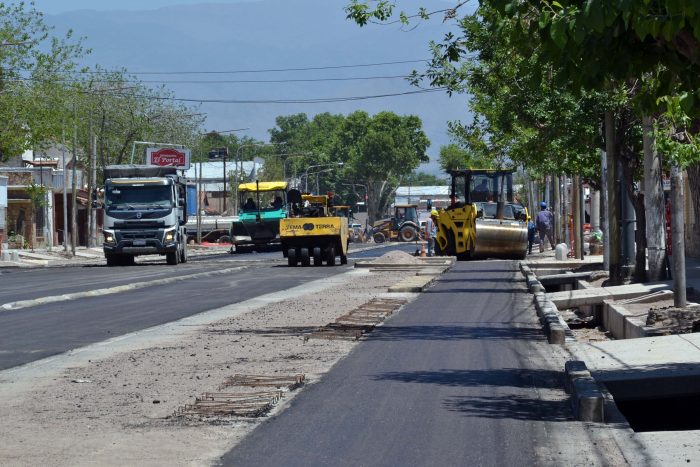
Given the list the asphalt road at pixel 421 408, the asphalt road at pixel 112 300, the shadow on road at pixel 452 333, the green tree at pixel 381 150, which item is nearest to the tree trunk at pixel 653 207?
the shadow on road at pixel 452 333

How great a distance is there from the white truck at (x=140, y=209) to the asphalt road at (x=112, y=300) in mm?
2017

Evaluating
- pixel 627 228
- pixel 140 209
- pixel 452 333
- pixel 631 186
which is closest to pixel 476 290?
pixel 627 228

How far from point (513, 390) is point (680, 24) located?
4638 mm

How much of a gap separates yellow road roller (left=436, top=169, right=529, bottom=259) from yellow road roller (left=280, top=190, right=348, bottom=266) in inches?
151

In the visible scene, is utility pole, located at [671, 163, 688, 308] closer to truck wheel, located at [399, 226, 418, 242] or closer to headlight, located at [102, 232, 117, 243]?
headlight, located at [102, 232, 117, 243]

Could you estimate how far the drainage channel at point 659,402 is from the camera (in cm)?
1247

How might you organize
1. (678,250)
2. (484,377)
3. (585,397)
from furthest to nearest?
(678,250)
(484,377)
(585,397)

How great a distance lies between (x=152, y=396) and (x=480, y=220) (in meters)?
36.0

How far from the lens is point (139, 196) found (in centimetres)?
4834

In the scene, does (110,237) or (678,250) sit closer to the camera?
(678,250)

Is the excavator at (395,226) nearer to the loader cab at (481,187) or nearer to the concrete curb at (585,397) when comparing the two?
the loader cab at (481,187)

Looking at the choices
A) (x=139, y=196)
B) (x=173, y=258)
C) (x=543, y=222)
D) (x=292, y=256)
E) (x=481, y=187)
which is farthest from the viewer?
Answer: (x=543, y=222)

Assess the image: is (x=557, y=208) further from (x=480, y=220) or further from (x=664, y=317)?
(x=664, y=317)

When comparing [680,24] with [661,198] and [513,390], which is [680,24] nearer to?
[513,390]
